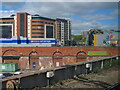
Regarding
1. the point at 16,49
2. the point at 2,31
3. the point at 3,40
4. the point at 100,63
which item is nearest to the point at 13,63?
the point at 16,49

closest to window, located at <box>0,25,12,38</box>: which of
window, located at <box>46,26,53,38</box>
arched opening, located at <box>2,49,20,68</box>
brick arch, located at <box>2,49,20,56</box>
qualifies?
window, located at <box>46,26,53,38</box>

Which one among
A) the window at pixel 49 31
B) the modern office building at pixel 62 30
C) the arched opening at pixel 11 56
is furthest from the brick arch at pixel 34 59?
the modern office building at pixel 62 30

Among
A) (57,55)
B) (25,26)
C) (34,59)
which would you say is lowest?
(34,59)

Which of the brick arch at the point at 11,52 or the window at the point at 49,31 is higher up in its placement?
the window at the point at 49,31

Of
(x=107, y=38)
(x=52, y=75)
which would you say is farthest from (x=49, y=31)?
(x=52, y=75)

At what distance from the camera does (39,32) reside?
8631 centimetres

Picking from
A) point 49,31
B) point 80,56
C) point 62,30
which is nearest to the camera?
point 80,56

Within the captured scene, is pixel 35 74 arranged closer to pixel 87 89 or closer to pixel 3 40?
pixel 87 89

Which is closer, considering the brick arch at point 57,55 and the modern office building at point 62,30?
the brick arch at point 57,55

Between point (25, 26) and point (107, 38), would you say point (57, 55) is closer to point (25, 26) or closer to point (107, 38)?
point (107, 38)

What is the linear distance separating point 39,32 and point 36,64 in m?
50.4

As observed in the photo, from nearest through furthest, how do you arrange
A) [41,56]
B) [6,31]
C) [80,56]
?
[80,56], [41,56], [6,31]

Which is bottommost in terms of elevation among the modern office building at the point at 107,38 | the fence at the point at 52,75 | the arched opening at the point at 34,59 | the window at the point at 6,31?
the arched opening at the point at 34,59

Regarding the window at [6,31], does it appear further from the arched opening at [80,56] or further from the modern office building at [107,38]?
the arched opening at [80,56]
